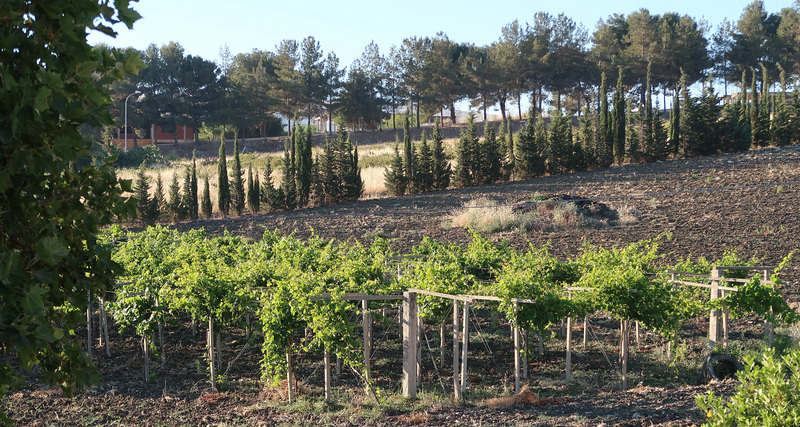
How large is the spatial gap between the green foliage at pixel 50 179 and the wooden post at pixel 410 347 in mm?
5727

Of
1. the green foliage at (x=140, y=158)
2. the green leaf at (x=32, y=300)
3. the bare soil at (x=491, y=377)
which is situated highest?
the green foliage at (x=140, y=158)

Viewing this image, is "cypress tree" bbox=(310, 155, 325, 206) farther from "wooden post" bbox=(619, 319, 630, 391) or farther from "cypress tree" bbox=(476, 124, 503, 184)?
"wooden post" bbox=(619, 319, 630, 391)

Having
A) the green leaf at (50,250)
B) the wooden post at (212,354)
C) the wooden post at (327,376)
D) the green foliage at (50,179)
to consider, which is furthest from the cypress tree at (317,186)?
the green leaf at (50,250)

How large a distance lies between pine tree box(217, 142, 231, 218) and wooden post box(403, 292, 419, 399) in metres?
20.0

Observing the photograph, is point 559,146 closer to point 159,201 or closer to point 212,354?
point 159,201

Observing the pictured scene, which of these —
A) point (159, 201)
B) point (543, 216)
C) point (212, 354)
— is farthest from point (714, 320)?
point (159, 201)

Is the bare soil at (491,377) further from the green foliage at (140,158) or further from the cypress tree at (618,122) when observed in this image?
the green foliage at (140,158)

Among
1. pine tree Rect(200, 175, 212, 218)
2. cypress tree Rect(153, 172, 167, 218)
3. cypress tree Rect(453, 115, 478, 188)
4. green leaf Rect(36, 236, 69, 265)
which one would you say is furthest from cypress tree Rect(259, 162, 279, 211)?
green leaf Rect(36, 236, 69, 265)

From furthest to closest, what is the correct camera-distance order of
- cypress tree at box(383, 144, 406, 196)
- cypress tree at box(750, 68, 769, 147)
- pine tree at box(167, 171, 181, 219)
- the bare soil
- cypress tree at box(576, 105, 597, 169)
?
cypress tree at box(750, 68, 769, 147) → cypress tree at box(576, 105, 597, 169) → cypress tree at box(383, 144, 406, 196) → pine tree at box(167, 171, 181, 219) → the bare soil

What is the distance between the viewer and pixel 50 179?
110 inches

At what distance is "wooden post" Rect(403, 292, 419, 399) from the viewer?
8.24 m

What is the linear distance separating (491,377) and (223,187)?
20.0 metres

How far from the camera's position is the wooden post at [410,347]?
27.0ft

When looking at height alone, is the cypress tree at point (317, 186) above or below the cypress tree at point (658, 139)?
below
